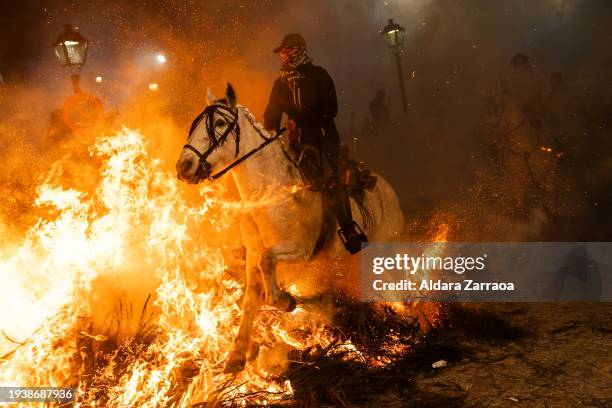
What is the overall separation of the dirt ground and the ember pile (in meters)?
0.54

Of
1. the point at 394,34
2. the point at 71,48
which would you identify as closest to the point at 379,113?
the point at 394,34

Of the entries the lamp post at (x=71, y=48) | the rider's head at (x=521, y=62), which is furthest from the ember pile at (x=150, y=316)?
the rider's head at (x=521, y=62)

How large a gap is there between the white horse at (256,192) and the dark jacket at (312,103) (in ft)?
2.07

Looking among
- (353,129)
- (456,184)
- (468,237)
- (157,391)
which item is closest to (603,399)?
(157,391)

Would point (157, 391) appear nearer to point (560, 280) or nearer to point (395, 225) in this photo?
point (395, 225)

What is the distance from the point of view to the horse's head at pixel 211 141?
4.89 metres

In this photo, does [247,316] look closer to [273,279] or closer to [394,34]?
[273,279]

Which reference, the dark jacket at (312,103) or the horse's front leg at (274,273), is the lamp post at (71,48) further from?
the horse's front leg at (274,273)

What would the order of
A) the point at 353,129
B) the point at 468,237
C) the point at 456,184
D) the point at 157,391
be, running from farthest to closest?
the point at 353,129, the point at 456,184, the point at 468,237, the point at 157,391

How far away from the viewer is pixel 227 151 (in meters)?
5.21

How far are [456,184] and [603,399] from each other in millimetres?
11297

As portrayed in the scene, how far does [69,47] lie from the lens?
10289mm

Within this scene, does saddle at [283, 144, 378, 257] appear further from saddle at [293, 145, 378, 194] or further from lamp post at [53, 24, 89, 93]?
lamp post at [53, 24, 89, 93]

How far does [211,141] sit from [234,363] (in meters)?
2.40
